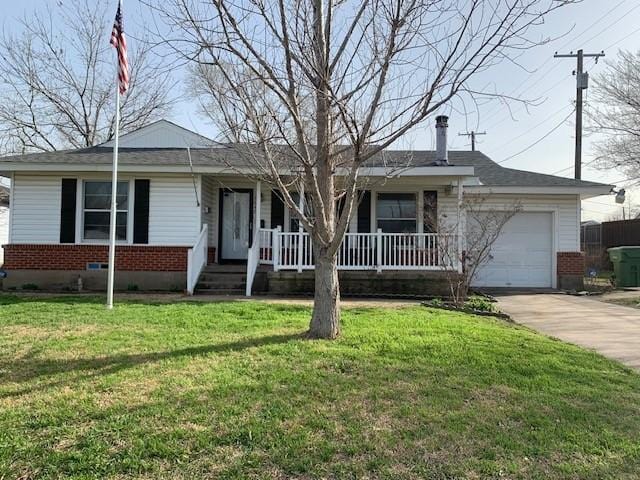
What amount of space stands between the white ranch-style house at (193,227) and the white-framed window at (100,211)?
2 cm

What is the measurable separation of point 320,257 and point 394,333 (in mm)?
1456

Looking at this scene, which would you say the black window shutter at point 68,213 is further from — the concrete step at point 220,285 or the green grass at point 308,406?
the green grass at point 308,406

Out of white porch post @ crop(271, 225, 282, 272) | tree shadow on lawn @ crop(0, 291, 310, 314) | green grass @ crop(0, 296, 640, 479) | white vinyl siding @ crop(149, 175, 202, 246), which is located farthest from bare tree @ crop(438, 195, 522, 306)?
white vinyl siding @ crop(149, 175, 202, 246)

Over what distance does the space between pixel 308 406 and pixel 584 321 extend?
6.64 metres

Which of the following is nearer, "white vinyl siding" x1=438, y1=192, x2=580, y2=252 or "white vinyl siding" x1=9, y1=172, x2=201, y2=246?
"white vinyl siding" x1=9, y1=172, x2=201, y2=246

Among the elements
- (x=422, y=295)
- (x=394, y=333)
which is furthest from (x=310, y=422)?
(x=422, y=295)

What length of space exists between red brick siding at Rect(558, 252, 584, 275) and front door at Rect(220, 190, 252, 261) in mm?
8783

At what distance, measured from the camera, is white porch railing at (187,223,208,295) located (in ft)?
37.0

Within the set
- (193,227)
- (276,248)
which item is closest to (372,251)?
(276,248)

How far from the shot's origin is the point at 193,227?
1234cm

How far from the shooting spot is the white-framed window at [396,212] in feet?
44.6

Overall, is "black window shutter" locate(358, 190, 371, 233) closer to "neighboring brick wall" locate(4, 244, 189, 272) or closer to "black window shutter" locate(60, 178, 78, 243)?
"neighboring brick wall" locate(4, 244, 189, 272)

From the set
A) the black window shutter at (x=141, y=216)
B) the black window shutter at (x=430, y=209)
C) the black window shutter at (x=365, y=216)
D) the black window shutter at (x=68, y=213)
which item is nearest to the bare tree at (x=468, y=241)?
the black window shutter at (x=430, y=209)

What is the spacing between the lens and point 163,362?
195 inches
